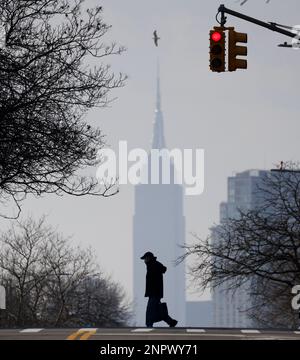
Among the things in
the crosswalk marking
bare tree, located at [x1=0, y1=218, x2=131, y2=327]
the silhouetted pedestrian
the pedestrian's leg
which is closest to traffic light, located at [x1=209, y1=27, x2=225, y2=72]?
the silhouetted pedestrian

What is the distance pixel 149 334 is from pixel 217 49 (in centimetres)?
581

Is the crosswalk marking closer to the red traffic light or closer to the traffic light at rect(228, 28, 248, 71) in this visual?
the traffic light at rect(228, 28, 248, 71)

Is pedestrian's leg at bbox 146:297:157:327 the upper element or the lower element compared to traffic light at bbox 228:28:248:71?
lower

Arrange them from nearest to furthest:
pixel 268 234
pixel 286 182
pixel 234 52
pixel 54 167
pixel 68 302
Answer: pixel 234 52 → pixel 54 167 → pixel 268 234 → pixel 286 182 → pixel 68 302

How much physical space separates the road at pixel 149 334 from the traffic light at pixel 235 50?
A: 4.90m

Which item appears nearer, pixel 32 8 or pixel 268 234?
pixel 32 8

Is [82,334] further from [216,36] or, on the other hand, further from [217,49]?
[216,36]

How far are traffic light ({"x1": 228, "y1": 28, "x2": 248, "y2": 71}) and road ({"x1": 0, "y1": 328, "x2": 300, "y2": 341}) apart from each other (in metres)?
4.90

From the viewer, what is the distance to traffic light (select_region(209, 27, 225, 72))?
24281 mm
